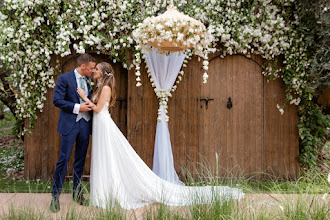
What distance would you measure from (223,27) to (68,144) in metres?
3.34

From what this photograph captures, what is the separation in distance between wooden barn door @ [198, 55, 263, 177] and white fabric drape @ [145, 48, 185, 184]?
0.77 meters

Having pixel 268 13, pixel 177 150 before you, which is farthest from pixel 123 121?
pixel 268 13

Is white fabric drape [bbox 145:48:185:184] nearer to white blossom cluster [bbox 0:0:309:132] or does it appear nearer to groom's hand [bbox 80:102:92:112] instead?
white blossom cluster [bbox 0:0:309:132]

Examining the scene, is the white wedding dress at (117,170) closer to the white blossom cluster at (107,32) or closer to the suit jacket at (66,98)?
the suit jacket at (66,98)

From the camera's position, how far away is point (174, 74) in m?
5.48

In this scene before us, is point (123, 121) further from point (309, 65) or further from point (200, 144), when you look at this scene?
point (309, 65)

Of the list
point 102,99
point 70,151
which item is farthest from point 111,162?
point 102,99

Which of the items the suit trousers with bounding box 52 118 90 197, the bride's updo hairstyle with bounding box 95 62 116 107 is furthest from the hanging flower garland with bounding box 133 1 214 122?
the suit trousers with bounding box 52 118 90 197

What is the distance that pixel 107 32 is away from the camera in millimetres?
5551

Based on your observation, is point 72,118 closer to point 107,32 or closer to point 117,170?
point 117,170

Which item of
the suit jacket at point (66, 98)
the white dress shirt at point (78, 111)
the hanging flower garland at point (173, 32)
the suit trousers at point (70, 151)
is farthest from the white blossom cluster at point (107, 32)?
the suit trousers at point (70, 151)

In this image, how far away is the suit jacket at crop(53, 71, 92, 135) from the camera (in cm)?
393

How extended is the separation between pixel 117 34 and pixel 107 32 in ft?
0.58

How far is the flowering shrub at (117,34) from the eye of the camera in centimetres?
529
